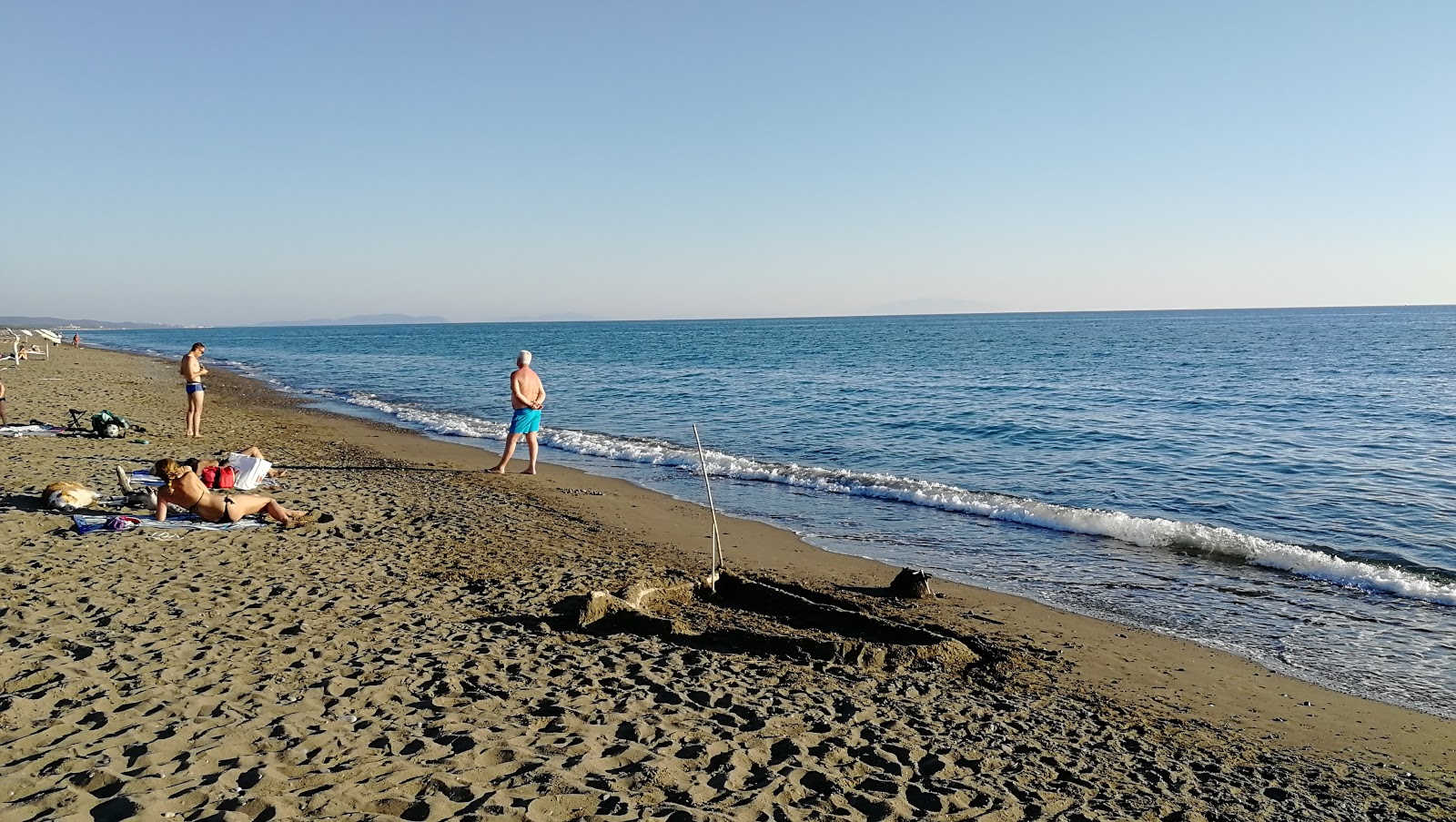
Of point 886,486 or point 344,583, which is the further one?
point 886,486

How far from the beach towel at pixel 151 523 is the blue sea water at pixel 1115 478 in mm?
5960

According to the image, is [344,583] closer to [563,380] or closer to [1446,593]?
[1446,593]

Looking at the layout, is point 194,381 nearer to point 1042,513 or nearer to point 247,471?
point 247,471

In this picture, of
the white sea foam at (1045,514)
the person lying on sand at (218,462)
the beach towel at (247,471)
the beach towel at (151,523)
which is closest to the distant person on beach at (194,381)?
the person lying on sand at (218,462)

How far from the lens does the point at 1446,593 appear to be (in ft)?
24.6

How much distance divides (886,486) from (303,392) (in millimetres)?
23644

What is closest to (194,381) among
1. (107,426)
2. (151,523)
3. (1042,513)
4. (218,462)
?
(107,426)

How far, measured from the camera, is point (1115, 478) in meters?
13.0

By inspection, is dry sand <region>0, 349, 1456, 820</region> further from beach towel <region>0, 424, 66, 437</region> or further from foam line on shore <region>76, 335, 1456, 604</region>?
beach towel <region>0, 424, 66, 437</region>

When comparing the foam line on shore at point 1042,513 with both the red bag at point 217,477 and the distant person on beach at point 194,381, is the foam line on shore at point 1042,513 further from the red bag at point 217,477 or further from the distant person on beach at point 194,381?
the red bag at point 217,477

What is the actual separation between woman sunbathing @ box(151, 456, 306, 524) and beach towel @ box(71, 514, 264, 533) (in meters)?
0.07

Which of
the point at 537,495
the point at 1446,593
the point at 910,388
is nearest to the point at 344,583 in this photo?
the point at 537,495

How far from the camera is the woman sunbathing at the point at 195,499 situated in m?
8.02

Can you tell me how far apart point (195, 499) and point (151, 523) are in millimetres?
426
